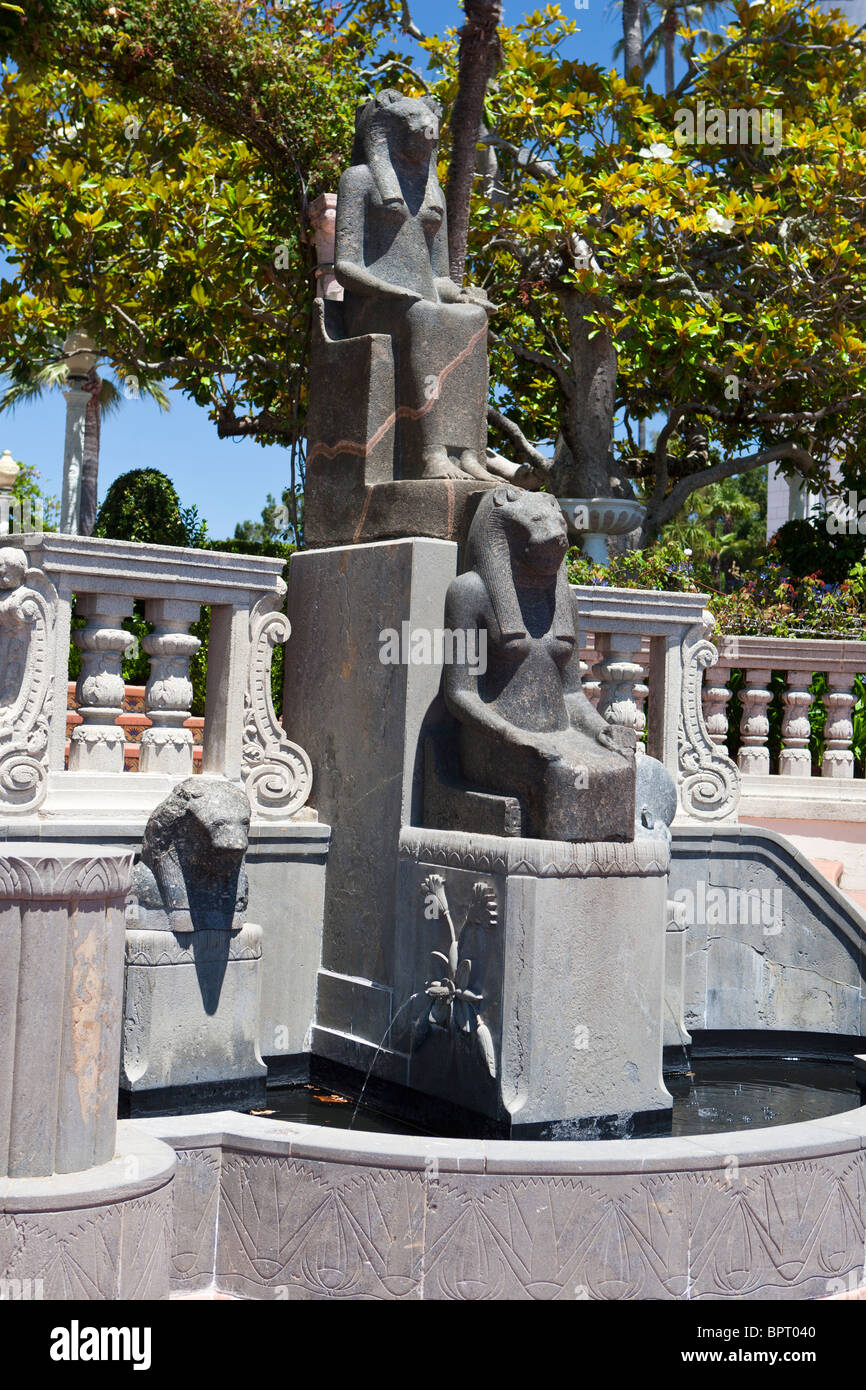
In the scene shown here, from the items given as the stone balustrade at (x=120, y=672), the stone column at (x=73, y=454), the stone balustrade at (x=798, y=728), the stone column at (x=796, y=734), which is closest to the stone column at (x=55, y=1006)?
the stone balustrade at (x=120, y=672)

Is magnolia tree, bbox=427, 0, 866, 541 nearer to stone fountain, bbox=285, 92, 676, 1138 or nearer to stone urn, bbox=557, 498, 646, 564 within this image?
stone urn, bbox=557, 498, 646, 564

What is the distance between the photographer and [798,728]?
9586 mm

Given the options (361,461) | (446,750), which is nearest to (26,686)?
(446,750)

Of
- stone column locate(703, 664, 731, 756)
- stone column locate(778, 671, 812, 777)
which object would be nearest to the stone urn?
stone column locate(778, 671, 812, 777)

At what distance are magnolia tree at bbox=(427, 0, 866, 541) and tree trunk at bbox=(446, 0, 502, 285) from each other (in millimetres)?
2308

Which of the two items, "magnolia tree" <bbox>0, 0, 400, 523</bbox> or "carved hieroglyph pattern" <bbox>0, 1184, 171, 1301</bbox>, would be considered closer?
"carved hieroglyph pattern" <bbox>0, 1184, 171, 1301</bbox>

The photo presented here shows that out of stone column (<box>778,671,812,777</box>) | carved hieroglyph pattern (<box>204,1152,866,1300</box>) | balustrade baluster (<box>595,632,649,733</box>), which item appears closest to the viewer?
carved hieroglyph pattern (<box>204,1152,866,1300</box>)

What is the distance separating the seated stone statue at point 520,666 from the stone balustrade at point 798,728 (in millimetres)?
3639

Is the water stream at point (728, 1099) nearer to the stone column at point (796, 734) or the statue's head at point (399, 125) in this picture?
the stone column at point (796, 734)

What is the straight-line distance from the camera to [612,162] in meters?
15.6

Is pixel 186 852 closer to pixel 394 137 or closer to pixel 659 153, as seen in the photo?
pixel 394 137

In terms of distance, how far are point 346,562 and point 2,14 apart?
5196 millimetres

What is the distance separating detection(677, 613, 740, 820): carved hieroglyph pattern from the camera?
7.41 m
